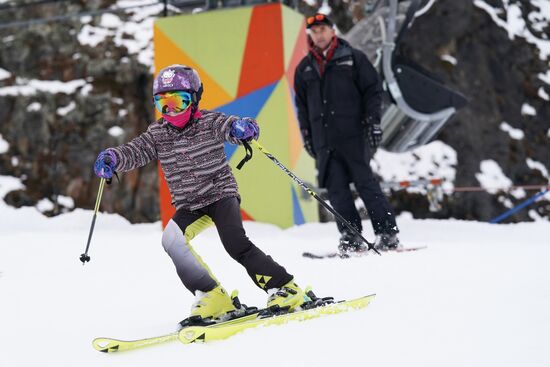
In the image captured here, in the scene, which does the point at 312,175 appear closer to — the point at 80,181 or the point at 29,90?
the point at 80,181

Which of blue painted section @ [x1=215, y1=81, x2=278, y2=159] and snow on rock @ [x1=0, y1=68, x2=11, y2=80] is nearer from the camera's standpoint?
blue painted section @ [x1=215, y1=81, x2=278, y2=159]

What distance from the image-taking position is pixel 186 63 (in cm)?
852

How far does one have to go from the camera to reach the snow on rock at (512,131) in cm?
1705

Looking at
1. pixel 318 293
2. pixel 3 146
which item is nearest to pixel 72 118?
pixel 3 146

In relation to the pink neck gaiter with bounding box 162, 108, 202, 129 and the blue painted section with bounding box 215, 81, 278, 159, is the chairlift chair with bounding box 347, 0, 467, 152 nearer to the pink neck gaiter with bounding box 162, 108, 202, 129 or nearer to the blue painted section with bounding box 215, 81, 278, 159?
the blue painted section with bounding box 215, 81, 278, 159

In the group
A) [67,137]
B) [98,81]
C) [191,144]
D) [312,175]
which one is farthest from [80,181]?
[191,144]

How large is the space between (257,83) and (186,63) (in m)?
0.99

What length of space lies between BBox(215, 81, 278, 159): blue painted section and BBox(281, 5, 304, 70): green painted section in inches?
15.8

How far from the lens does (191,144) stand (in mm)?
3555

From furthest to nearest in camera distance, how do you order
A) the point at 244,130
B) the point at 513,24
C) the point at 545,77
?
the point at 513,24
the point at 545,77
the point at 244,130

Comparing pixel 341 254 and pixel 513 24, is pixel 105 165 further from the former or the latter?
pixel 513 24

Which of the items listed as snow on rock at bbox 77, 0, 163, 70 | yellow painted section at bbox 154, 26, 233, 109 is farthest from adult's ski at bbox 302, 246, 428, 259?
snow on rock at bbox 77, 0, 163, 70

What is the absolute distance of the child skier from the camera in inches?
134

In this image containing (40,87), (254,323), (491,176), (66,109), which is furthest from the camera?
(491,176)
